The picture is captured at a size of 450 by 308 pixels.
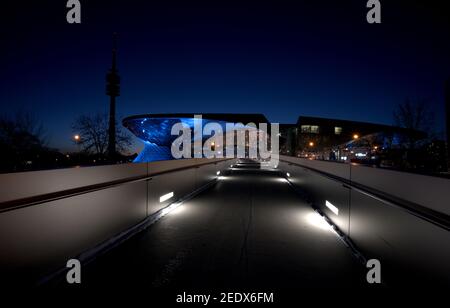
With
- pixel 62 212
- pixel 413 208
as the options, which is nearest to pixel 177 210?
pixel 62 212

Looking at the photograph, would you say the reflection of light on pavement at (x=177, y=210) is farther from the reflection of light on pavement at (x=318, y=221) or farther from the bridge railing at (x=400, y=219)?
the bridge railing at (x=400, y=219)

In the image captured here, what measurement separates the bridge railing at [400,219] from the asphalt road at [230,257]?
0.49 m

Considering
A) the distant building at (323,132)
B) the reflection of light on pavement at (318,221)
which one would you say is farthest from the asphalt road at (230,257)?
the distant building at (323,132)

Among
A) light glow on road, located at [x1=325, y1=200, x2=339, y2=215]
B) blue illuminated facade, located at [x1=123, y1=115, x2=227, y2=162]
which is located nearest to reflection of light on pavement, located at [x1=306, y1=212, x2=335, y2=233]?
light glow on road, located at [x1=325, y1=200, x2=339, y2=215]

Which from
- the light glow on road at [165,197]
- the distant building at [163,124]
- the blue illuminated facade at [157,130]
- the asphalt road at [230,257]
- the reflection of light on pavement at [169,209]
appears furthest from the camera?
the blue illuminated facade at [157,130]

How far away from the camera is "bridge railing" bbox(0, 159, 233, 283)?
11.3ft

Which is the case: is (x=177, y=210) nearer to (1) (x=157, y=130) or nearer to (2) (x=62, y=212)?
(2) (x=62, y=212)

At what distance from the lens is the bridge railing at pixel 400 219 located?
9.93 ft

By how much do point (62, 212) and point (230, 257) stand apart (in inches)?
104

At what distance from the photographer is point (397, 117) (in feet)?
135

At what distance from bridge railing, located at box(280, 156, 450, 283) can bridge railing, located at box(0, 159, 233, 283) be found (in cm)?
445
